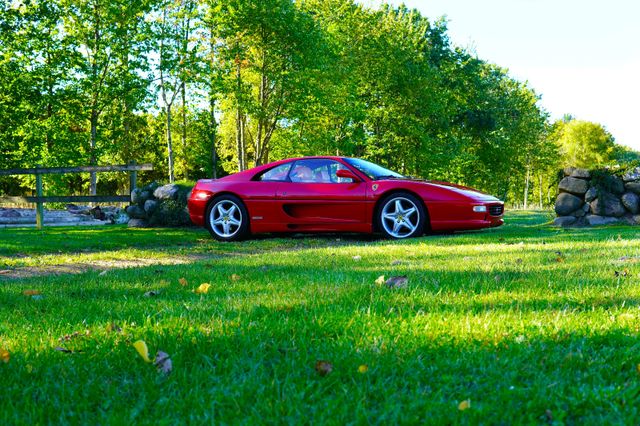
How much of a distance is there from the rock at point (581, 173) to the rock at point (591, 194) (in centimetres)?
27

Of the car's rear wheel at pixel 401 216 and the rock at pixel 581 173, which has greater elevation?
the rock at pixel 581 173

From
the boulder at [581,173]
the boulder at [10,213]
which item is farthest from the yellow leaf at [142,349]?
the boulder at [10,213]

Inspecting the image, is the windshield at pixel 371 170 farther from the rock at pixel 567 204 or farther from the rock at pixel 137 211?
the rock at pixel 137 211

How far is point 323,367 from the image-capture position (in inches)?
81.2

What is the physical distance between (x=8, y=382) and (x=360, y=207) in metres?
7.16

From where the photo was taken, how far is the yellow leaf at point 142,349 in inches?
86.9

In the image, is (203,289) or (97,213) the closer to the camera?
(203,289)

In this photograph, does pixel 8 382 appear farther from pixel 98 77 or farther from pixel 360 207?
pixel 98 77

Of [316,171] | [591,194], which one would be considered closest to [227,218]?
[316,171]

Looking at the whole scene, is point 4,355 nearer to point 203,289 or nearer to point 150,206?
point 203,289

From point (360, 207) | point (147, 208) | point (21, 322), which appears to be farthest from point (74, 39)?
point (21, 322)

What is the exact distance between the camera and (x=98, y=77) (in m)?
24.6

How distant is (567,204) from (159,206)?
29.6ft

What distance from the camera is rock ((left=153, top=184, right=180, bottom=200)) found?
492 inches
